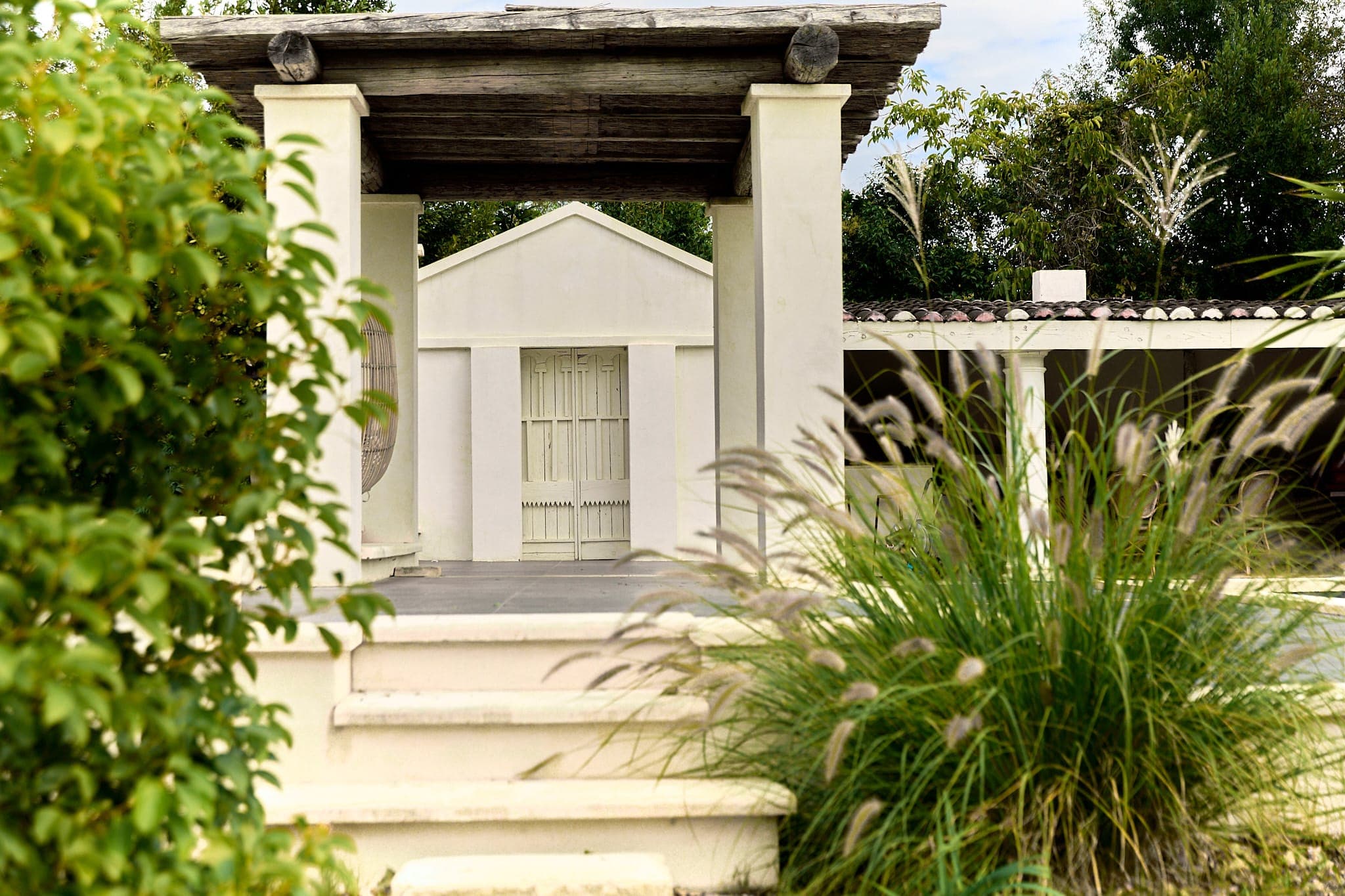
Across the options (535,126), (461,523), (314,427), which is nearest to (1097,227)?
(461,523)

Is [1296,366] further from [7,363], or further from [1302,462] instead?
[7,363]

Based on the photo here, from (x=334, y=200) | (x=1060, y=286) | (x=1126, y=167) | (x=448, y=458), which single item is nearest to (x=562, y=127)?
(x=334, y=200)

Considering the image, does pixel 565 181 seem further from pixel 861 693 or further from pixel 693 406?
pixel 861 693

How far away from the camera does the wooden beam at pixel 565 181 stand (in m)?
6.25

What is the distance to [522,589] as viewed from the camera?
514 centimetres

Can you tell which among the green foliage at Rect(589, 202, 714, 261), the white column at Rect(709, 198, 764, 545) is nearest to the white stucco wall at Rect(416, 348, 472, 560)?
the white column at Rect(709, 198, 764, 545)

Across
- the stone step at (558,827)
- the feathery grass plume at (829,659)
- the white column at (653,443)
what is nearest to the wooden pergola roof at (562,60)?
the feathery grass plume at (829,659)

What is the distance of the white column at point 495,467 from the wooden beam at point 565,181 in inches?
132

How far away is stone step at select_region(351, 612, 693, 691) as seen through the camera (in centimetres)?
313

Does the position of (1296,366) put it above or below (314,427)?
above

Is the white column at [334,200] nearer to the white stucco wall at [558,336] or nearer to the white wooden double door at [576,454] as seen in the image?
the white stucco wall at [558,336]

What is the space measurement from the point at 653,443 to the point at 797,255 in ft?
17.4

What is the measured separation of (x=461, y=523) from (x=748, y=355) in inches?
179

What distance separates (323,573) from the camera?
4.23 meters
